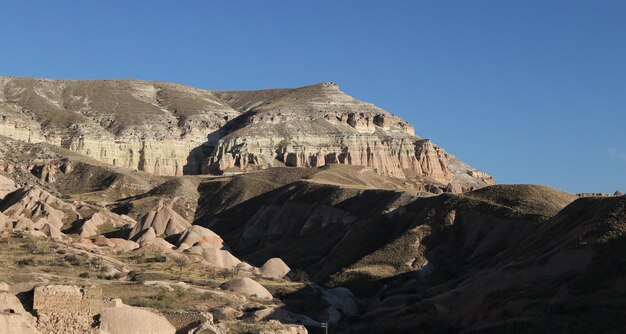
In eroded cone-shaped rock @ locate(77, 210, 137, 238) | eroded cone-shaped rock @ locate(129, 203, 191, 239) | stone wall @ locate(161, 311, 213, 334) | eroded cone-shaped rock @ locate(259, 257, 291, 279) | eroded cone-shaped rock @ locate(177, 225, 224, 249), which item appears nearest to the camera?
stone wall @ locate(161, 311, 213, 334)

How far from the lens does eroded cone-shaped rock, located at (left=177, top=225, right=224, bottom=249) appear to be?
300 feet

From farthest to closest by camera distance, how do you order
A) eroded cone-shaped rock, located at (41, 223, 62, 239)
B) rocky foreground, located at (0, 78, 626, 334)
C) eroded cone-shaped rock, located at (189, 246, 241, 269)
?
eroded cone-shaped rock, located at (41, 223, 62, 239), eroded cone-shaped rock, located at (189, 246, 241, 269), rocky foreground, located at (0, 78, 626, 334)

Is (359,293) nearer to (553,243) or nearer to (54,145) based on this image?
(553,243)

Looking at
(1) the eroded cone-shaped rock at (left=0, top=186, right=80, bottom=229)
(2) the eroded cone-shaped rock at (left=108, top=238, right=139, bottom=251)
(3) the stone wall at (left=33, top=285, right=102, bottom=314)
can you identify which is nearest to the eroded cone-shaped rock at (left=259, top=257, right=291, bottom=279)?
(2) the eroded cone-shaped rock at (left=108, top=238, right=139, bottom=251)

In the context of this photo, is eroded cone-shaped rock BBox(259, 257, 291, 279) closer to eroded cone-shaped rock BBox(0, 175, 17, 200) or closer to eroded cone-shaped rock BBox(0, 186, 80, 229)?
eroded cone-shaped rock BBox(0, 186, 80, 229)

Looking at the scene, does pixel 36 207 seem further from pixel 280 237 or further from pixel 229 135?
pixel 229 135

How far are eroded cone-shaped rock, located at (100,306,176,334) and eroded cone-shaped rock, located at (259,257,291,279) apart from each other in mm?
42561

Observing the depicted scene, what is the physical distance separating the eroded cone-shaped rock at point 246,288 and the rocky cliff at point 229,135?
81166mm

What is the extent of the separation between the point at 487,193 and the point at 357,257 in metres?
13.2

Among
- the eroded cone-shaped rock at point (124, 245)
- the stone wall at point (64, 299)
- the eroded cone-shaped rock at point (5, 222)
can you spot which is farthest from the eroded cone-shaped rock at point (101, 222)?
the stone wall at point (64, 299)

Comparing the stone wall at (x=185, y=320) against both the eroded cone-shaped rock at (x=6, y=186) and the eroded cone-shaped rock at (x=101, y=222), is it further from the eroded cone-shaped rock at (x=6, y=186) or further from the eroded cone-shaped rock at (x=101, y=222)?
the eroded cone-shaped rock at (x=6, y=186)

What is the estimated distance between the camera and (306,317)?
57188 millimetres

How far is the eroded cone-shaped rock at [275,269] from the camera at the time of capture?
253 ft

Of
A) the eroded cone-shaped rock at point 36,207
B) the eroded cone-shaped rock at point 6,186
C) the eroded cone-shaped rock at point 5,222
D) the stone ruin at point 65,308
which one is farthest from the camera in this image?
the eroded cone-shaped rock at point 6,186
